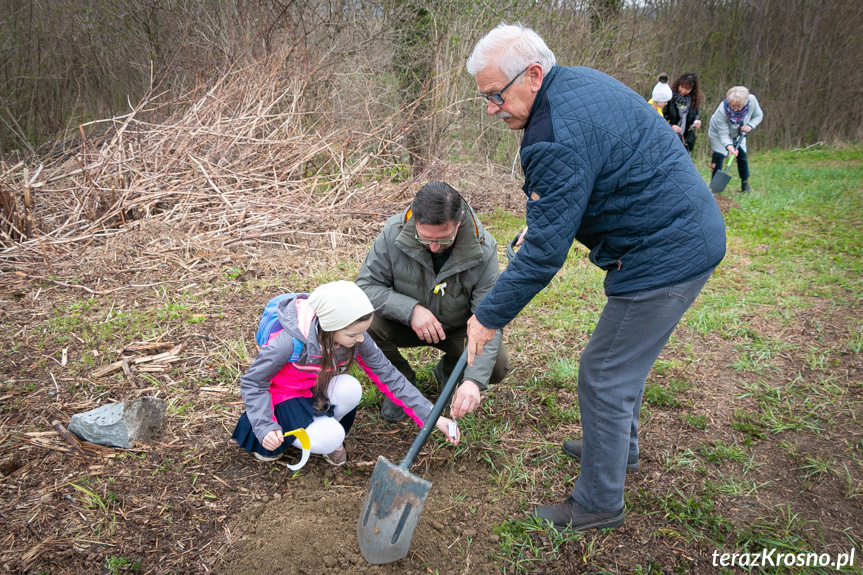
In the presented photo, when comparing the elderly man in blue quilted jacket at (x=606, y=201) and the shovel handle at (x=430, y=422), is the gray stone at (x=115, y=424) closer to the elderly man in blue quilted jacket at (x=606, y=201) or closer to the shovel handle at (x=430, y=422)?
the shovel handle at (x=430, y=422)

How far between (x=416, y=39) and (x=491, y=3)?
140cm

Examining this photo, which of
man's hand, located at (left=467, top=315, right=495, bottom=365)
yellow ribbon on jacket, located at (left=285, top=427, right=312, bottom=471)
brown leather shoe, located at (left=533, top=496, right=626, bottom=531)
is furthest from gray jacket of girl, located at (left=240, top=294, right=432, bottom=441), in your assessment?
brown leather shoe, located at (left=533, top=496, right=626, bottom=531)

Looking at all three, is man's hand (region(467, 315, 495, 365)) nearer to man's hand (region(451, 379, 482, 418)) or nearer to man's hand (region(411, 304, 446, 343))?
man's hand (region(451, 379, 482, 418))

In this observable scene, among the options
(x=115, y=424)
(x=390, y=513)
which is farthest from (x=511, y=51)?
(x=115, y=424)

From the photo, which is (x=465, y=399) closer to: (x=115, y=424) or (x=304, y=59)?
(x=115, y=424)

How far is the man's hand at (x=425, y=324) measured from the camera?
111 inches

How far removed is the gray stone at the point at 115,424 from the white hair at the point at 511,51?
2.26 m

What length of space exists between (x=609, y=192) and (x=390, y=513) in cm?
144

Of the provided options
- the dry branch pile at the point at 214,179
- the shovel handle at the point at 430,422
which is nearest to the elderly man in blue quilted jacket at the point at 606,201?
the shovel handle at the point at 430,422

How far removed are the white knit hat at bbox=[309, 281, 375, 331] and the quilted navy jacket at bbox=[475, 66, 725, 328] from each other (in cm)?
63

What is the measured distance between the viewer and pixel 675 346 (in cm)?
396

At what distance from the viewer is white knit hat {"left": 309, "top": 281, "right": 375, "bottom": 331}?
88.7 inches

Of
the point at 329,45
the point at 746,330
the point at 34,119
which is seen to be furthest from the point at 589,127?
the point at 34,119

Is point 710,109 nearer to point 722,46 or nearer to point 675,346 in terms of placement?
point 722,46
